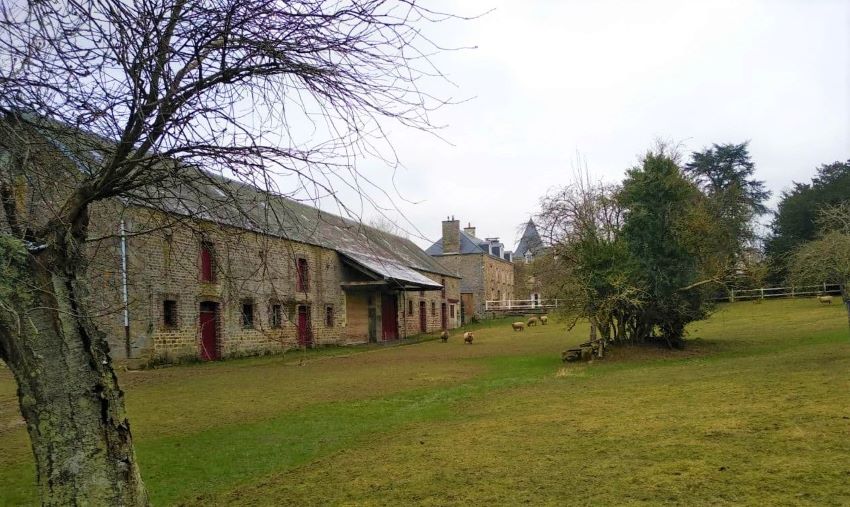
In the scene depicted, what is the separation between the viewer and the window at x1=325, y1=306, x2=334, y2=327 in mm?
26688

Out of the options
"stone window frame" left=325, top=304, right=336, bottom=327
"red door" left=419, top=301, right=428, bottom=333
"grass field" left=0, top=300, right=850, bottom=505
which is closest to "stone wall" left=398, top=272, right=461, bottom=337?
"red door" left=419, top=301, right=428, bottom=333

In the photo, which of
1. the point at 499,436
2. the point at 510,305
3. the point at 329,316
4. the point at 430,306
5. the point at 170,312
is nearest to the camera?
the point at 499,436

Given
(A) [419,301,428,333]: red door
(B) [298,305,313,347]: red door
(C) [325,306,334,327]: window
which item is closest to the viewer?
(B) [298,305,313,347]: red door

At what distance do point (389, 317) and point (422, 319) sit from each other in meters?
5.82

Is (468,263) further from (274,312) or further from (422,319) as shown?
(274,312)

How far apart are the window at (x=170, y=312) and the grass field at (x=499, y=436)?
390 cm

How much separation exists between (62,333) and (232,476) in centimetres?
307

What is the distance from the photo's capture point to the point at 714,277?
17234 mm

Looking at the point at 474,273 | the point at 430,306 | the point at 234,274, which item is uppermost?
the point at 474,273

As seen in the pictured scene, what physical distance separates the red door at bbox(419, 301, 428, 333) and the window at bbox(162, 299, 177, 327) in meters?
19.9

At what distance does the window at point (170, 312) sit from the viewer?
61.1 feet

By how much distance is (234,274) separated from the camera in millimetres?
4699

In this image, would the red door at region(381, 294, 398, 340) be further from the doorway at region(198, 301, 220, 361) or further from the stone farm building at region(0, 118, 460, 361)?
the doorway at region(198, 301, 220, 361)

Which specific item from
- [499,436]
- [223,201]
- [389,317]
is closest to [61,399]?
[223,201]
